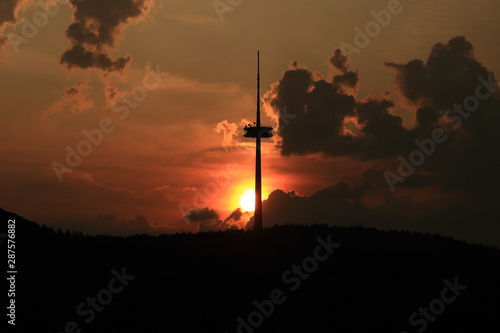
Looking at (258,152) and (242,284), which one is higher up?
(258,152)

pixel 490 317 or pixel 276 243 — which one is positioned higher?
pixel 276 243

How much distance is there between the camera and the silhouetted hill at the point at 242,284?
59312 millimetres

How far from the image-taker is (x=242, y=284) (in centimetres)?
6831

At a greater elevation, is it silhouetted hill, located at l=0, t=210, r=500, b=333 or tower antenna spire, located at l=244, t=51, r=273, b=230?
tower antenna spire, located at l=244, t=51, r=273, b=230

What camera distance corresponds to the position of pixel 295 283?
69000 mm

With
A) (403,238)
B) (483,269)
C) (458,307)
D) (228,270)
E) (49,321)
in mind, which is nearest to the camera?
(49,321)

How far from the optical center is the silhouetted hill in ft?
195

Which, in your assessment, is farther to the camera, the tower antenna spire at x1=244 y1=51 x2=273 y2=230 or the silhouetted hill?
Result: the tower antenna spire at x1=244 y1=51 x2=273 y2=230

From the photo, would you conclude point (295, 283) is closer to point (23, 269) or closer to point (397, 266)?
point (397, 266)

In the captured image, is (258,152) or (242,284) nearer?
(242,284)

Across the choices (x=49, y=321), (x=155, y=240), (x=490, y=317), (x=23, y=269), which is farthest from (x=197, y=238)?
(x=490, y=317)

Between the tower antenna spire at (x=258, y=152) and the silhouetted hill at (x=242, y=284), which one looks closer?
the silhouetted hill at (x=242, y=284)

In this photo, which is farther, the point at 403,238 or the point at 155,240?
the point at 403,238

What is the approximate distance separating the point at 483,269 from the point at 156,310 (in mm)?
41393
